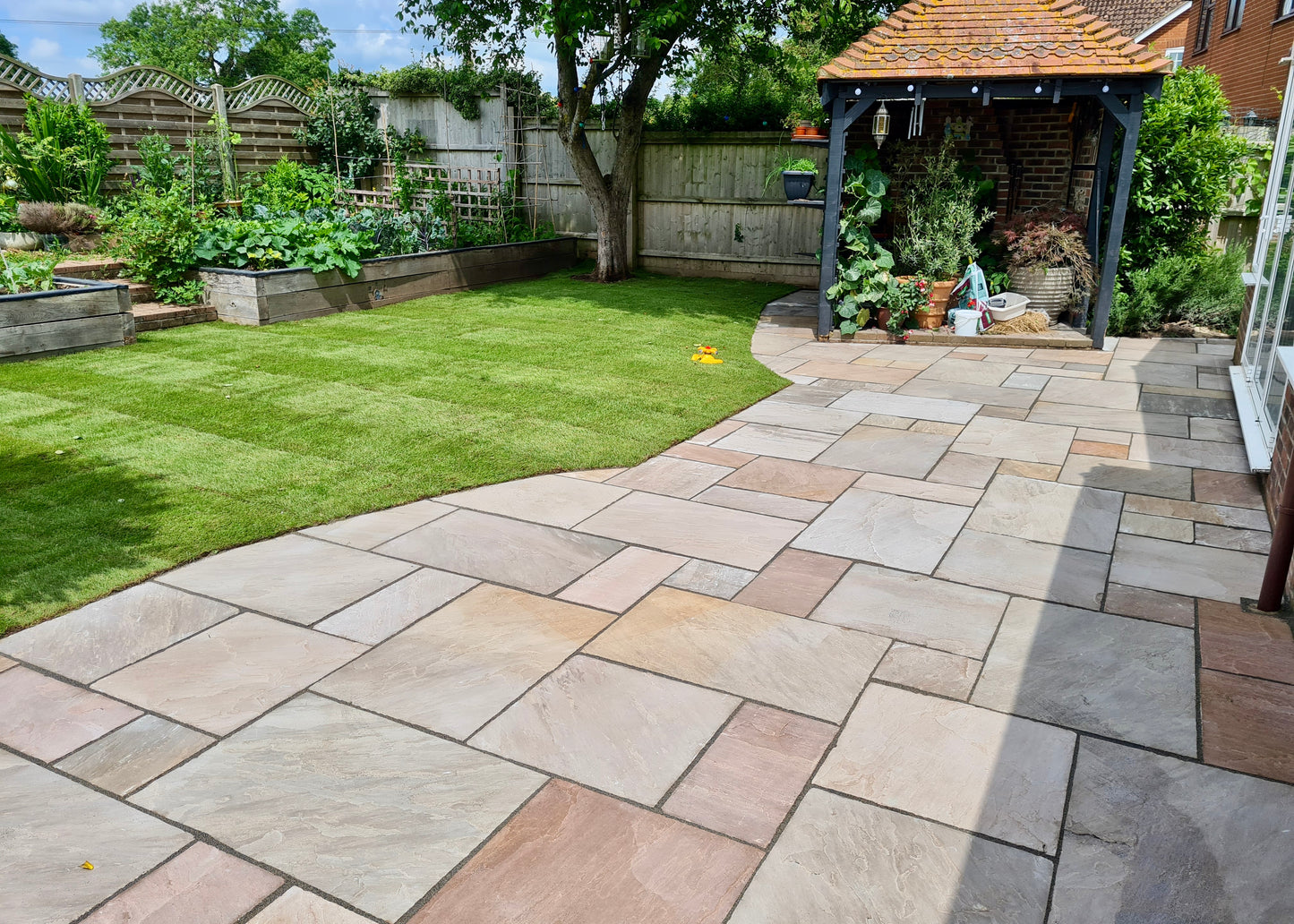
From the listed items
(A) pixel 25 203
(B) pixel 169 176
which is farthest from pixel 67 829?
(B) pixel 169 176

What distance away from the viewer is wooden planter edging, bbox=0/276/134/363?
633 cm

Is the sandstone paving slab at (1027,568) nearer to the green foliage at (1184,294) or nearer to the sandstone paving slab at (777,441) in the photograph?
the sandstone paving slab at (777,441)

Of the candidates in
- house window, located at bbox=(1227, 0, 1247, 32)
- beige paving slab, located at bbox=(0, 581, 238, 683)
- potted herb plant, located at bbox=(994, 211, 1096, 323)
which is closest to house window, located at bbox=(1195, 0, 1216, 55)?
house window, located at bbox=(1227, 0, 1247, 32)

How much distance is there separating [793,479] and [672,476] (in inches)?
24.2

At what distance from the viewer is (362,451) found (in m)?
4.76

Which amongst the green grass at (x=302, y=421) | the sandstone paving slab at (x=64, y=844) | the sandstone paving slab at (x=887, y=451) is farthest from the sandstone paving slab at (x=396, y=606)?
the sandstone paving slab at (x=887, y=451)

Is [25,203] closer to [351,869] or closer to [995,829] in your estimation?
[351,869]

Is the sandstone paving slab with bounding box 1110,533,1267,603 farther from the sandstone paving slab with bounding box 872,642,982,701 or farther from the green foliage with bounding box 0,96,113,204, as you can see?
the green foliage with bounding box 0,96,113,204

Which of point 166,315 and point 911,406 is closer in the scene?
point 911,406

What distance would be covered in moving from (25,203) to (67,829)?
9.50 meters

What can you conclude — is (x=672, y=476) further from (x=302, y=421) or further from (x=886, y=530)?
(x=302, y=421)

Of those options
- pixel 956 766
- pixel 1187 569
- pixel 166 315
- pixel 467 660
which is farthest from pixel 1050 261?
pixel 166 315

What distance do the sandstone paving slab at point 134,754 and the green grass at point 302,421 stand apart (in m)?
0.88

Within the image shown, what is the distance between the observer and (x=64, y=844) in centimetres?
205
